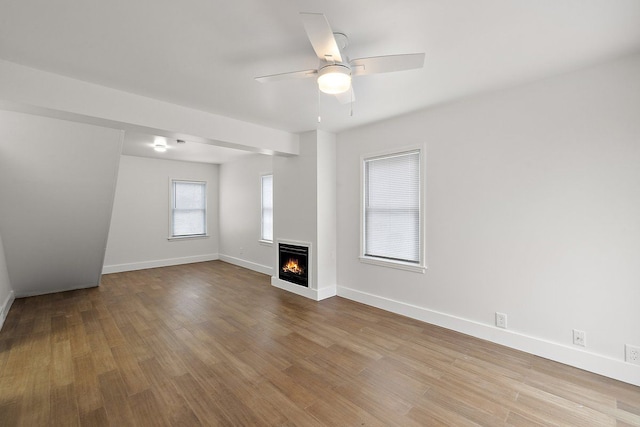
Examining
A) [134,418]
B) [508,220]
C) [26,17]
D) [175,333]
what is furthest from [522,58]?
[175,333]

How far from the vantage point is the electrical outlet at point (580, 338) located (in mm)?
2520

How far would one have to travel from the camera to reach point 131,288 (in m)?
5.09

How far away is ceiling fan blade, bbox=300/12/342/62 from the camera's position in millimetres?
1422

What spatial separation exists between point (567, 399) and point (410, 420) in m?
1.27

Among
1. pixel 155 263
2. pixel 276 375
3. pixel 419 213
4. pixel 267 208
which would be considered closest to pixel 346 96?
pixel 419 213

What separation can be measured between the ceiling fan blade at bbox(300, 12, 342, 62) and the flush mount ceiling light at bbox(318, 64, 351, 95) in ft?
0.17

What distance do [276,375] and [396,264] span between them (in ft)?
6.94

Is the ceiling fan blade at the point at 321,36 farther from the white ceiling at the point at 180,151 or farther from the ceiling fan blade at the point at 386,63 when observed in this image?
the white ceiling at the point at 180,151

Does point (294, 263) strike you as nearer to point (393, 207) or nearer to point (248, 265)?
point (393, 207)

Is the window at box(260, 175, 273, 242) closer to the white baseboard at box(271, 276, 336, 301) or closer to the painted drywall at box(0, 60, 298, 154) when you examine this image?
the white baseboard at box(271, 276, 336, 301)

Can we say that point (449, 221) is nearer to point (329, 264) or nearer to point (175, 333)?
point (329, 264)

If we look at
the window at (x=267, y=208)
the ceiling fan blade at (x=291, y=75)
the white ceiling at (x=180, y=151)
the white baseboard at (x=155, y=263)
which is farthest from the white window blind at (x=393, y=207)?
the white baseboard at (x=155, y=263)

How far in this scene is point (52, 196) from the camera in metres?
3.56

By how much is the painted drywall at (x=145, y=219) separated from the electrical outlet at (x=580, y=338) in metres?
7.38
